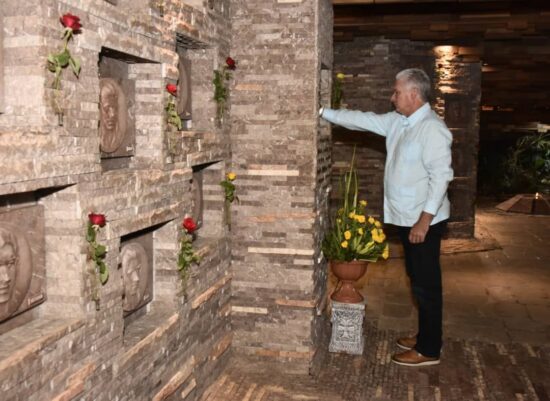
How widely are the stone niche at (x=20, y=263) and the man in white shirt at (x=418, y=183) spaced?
2.48 meters

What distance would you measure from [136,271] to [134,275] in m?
0.03

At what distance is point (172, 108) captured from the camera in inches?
129

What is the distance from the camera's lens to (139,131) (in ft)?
10.4

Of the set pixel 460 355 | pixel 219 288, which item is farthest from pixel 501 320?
pixel 219 288

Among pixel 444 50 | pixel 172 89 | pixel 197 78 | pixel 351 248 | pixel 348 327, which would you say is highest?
pixel 444 50

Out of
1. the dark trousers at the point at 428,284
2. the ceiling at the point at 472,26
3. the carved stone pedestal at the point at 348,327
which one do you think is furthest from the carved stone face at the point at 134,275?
the ceiling at the point at 472,26

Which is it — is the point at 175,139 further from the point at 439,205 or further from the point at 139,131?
the point at 439,205

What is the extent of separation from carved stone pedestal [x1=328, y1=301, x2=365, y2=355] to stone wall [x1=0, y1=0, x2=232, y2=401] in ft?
3.89

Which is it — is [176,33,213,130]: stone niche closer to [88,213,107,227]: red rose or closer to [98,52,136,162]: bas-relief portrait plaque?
[98,52,136,162]: bas-relief portrait plaque

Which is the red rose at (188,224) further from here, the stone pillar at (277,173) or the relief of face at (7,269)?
the relief of face at (7,269)

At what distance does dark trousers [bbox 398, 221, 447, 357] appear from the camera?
14.9 ft

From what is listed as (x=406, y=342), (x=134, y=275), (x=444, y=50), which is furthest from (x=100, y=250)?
(x=444, y=50)

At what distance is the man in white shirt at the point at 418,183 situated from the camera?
4309 millimetres

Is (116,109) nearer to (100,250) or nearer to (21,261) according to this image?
(100,250)
